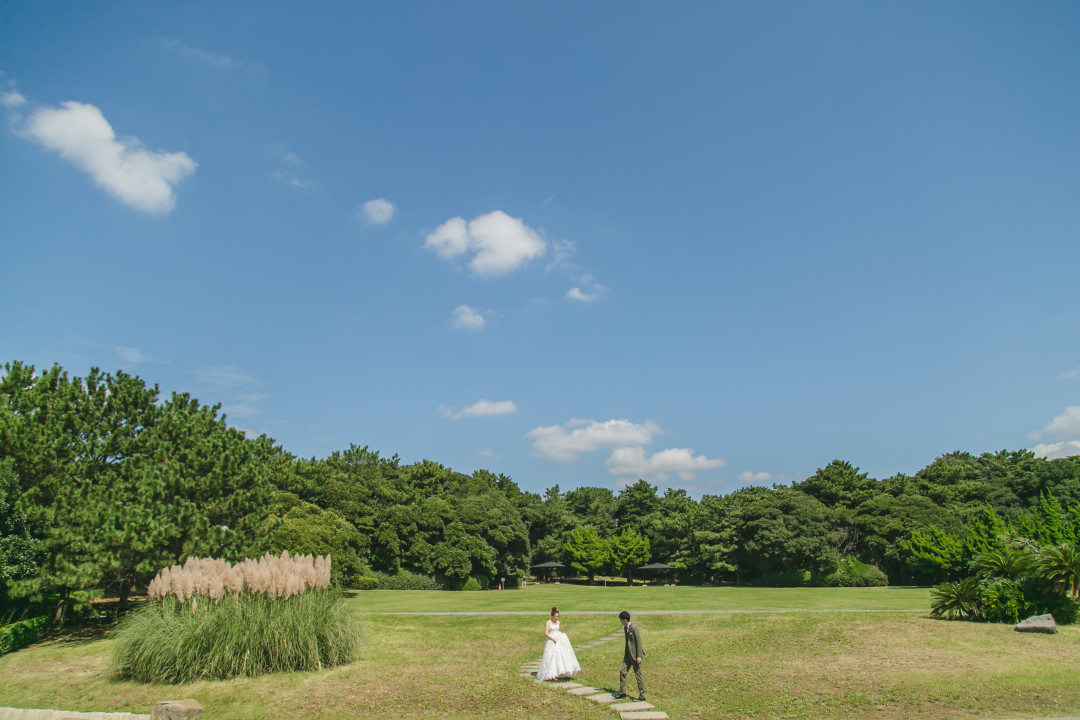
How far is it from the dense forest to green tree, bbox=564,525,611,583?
18cm

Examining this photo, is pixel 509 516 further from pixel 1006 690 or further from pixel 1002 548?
pixel 1006 690

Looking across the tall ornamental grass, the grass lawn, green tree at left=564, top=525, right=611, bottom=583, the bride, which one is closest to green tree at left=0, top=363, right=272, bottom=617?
the grass lawn

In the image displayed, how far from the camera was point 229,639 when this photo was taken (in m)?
11.2

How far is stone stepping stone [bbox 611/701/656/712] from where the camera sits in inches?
361

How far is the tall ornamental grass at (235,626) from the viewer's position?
440 inches

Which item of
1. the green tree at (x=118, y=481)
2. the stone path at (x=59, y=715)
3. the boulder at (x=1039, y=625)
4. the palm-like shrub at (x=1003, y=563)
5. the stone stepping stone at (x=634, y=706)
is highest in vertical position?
the green tree at (x=118, y=481)

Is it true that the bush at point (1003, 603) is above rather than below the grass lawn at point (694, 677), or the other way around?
above

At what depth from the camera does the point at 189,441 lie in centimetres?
2164

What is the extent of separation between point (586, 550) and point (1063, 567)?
42.8 metres

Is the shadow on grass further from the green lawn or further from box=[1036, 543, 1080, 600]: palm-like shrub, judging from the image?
box=[1036, 543, 1080, 600]: palm-like shrub

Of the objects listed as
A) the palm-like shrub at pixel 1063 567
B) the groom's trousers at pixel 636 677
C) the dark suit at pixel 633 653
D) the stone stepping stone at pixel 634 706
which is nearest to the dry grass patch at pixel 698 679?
the stone stepping stone at pixel 634 706

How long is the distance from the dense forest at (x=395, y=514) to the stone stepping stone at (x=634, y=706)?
47.5 feet

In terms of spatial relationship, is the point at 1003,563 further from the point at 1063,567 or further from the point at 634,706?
the point at 634,706

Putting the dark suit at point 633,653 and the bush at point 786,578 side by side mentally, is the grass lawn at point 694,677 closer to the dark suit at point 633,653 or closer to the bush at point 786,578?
the dark suit at point 633,653
